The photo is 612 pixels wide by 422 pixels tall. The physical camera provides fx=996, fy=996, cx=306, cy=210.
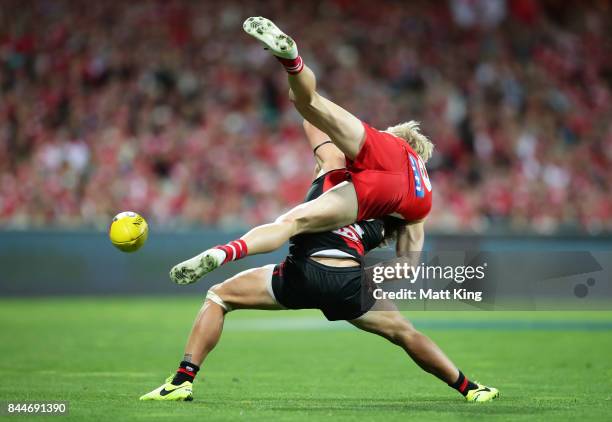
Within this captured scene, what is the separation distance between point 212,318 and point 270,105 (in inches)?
599

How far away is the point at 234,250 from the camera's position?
6.57 m

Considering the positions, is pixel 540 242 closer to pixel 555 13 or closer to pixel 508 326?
pixel 508 326

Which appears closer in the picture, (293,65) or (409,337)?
(293,65)

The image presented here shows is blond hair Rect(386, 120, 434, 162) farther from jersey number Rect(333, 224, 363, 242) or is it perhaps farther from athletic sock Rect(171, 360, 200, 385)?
athletic sock Rect(171, 360, 200, 385)

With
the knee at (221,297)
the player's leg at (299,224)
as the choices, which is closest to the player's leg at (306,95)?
the player's leg at (299,224)

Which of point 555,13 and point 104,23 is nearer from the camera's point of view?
point 104,23

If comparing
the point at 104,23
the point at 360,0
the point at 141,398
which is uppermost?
the point at 360,0

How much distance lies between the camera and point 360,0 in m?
25.1

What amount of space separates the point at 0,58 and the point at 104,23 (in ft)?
8.18

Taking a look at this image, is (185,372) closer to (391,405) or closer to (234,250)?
(234,250)

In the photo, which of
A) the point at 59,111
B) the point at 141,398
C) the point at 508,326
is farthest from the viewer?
the point at 59,111

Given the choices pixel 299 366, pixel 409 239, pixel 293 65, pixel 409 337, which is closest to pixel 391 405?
pixel 409 337

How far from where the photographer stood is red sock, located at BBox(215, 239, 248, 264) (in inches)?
→ 256

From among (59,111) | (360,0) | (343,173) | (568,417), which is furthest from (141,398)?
(360,0)
